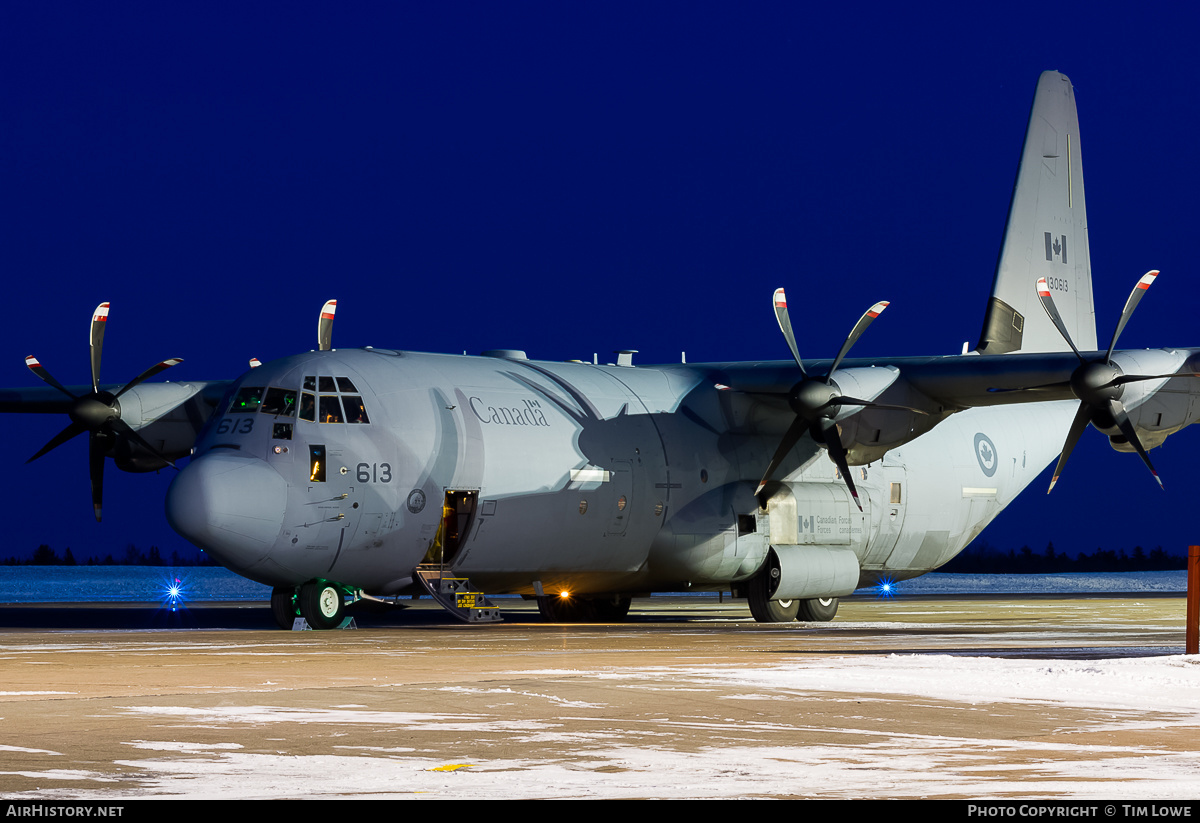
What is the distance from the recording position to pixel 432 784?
23.7 ft

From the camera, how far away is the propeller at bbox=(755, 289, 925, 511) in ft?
80.1

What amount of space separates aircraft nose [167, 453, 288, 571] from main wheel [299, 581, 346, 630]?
4.61 feet

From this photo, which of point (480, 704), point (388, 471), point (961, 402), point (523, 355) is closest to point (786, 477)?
point (961, 402)

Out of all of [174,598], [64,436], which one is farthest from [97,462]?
[174,598]

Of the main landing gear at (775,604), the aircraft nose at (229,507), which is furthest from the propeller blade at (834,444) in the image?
the aircraft nose at (229,507)

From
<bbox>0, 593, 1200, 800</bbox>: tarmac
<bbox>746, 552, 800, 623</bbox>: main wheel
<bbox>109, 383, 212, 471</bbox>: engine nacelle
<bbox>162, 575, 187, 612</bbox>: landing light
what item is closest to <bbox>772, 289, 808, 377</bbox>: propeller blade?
<bbox>746, 552, 800, 623</bbox>: main wheel

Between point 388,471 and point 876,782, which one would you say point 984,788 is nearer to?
point 876,782

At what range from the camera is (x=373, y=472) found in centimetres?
2134

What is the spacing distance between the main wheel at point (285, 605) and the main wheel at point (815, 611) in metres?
10.0

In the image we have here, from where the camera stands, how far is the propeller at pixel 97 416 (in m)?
25.5

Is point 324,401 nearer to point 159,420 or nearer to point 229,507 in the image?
point 229,507

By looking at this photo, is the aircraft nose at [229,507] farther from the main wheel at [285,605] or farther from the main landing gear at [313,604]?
the main wheel at [285,605]
